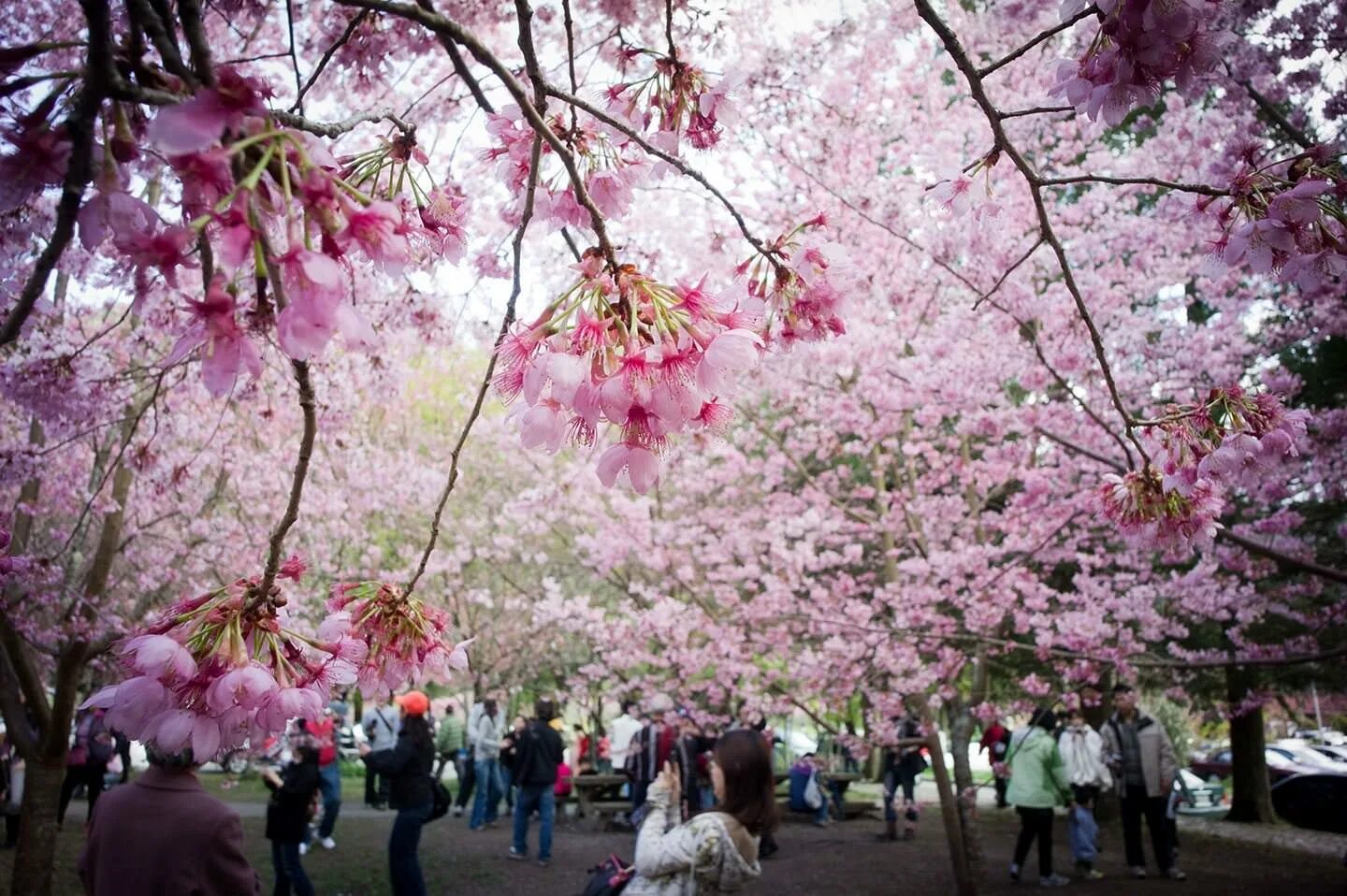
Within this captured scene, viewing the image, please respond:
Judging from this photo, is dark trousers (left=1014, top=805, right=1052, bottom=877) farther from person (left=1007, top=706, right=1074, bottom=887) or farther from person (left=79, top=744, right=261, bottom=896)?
person (left=79, top=744, right=261, bottom=896)

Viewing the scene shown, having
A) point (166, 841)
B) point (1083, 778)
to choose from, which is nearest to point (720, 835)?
point (166, 841)

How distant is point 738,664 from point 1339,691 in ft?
27.4

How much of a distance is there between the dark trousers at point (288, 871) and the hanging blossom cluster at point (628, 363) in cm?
611

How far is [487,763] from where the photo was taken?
1220 cm

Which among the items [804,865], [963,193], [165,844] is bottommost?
[804,865]

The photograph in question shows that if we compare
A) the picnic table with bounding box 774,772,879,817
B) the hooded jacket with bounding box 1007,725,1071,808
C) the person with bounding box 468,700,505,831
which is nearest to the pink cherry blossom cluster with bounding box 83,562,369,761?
the hooded jacket with bounding box 1007,725,1071,808

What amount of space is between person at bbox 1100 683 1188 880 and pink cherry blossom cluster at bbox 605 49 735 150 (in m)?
8.22

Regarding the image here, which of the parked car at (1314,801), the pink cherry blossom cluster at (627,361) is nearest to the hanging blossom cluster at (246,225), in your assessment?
the pink cherry blossom cluster at (627,361)

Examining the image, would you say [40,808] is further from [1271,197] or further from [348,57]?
[1271,197]

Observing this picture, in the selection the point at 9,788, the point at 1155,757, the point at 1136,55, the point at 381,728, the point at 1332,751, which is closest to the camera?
the point at 1136,55

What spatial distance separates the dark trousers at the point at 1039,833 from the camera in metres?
8.57

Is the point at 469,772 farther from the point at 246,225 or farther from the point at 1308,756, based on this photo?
the point at 1308,756

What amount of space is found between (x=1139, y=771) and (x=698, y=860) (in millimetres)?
7079

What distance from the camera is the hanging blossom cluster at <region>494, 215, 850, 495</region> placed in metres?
1.20
